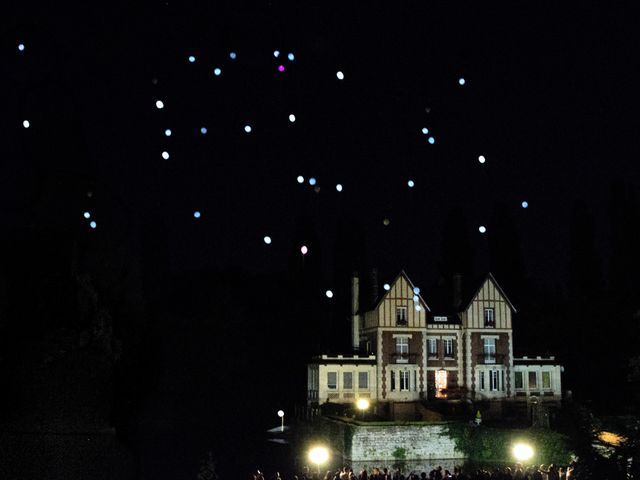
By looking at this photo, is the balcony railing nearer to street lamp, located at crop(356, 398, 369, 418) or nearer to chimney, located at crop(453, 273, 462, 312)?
chimney, located at crop(453, 273, 462, 312)

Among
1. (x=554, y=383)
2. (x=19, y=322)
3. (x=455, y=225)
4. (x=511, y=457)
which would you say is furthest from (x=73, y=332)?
(x=455, y=225)

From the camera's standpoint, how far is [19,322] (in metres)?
6.88

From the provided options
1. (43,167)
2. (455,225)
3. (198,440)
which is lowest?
(198,440)

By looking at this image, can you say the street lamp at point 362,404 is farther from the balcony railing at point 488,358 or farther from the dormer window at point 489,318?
the dormer window at point 489,318

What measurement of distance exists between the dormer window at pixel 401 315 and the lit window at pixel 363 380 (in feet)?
9.17

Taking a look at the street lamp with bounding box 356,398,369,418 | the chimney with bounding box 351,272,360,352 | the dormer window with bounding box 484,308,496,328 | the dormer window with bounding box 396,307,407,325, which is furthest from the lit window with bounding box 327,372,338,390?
the dormer window with bounding box 484,308,496,328

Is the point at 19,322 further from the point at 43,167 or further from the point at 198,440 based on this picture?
the point at 198,440

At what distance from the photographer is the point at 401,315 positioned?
109 ft

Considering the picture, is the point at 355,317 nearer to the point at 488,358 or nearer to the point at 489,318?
the point at 489,318

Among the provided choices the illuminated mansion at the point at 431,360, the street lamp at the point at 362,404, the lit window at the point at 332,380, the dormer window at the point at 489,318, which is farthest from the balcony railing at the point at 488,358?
the lit window at the point at 332,380

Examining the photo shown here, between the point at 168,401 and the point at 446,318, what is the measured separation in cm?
1694

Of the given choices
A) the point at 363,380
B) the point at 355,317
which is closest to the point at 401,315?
the point at 355,317

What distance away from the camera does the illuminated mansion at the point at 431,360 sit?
107ft

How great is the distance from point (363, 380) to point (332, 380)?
1503 mm
